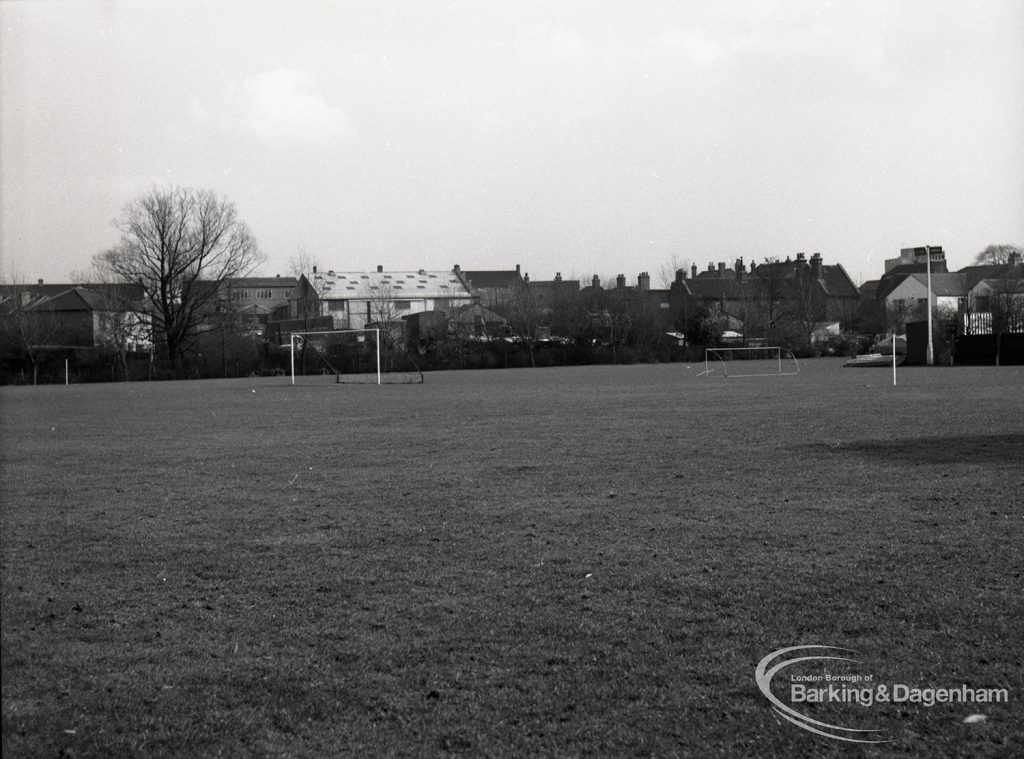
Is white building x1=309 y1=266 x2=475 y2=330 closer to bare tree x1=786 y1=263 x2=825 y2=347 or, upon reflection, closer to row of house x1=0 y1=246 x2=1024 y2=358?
row of house x1=0 y1=246 x2=1024 y2=358

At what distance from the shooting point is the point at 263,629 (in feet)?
16.4

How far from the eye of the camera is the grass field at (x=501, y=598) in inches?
149

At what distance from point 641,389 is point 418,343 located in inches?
1432

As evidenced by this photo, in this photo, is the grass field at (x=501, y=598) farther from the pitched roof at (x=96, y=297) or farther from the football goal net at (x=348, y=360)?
the pitched roof at (x=96, y=297)

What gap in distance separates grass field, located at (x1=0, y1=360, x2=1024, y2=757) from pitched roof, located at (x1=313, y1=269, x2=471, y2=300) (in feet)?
303

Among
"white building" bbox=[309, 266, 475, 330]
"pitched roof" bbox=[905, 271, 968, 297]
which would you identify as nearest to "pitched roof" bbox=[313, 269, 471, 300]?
"white building" bbox=[309, 266, 475, 330]

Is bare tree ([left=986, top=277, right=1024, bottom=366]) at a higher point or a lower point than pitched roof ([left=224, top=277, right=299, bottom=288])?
lower

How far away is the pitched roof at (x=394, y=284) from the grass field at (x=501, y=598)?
92.4m

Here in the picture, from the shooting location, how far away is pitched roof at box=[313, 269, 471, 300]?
343ft

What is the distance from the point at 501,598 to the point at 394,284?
345 feet

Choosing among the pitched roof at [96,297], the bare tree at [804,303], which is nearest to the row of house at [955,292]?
the bare tree at [804,303]

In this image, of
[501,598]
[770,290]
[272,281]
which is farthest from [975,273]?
[501,598]

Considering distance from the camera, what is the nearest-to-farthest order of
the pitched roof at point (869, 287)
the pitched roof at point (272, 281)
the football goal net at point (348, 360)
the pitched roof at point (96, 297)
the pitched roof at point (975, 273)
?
the football goal net at point (348, 360), the pitched roof at point (96, 297), the pitched roof at point (975, 273), the pitched roof at point (869, 287), the pitched roof at point (272, 281)

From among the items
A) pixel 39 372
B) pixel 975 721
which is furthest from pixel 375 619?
pixel 39 372
